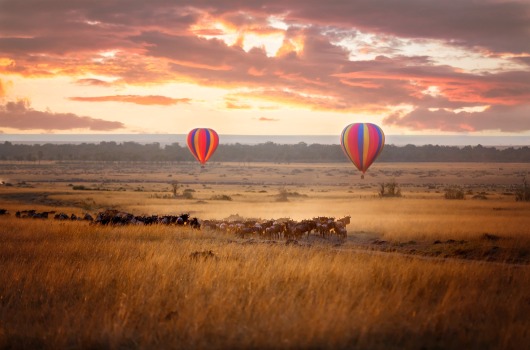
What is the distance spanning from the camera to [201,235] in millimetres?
23250

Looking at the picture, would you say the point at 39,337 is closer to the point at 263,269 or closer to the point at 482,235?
the point at 263,269

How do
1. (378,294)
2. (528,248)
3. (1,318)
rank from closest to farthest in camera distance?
(1,318)
(378,294)
(528,248)

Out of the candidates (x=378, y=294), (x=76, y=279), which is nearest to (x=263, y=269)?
(x=378, y=294)

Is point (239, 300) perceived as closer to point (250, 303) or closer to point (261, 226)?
point (250, 303)

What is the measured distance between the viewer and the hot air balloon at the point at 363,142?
4881 cm

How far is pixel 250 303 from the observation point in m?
9.89

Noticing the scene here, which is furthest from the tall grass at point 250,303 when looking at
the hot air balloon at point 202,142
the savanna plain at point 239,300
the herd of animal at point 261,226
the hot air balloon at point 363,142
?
the hot air balloon at point 202,142

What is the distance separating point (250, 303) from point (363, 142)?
4013 cm

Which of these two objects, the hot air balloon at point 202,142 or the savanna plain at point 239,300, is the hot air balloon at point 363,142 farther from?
the savanna plain at point 239,300

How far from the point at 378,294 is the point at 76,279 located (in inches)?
245

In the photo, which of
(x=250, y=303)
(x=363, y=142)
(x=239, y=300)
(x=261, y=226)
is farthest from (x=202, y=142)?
(x=250, y=303)

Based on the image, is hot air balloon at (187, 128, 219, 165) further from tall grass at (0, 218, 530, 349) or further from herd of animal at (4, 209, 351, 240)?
tall grass at (0, 218, 530, 349)

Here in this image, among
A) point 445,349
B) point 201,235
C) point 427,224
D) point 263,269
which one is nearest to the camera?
point 445,349

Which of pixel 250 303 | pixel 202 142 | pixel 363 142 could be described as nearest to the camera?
pixel 250 303
